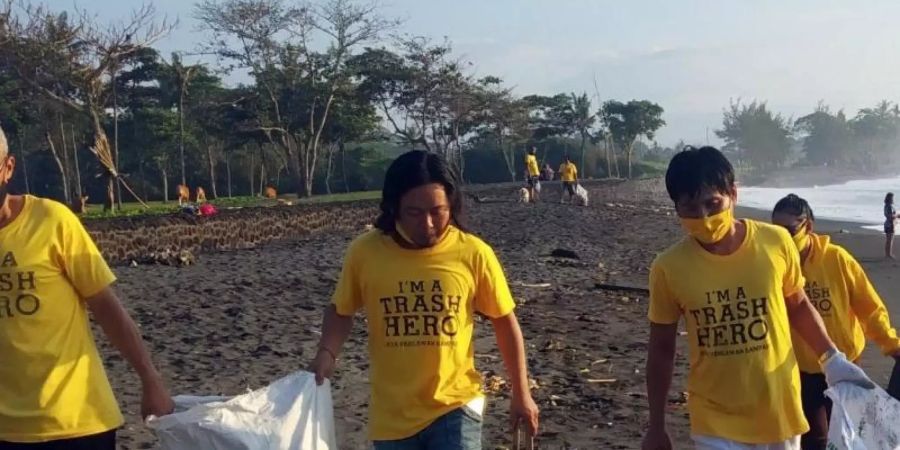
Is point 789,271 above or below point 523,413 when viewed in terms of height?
above

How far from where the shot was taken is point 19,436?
9.41 feet

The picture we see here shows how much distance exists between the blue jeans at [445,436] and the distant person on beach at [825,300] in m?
1.60

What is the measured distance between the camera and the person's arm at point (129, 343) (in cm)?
304

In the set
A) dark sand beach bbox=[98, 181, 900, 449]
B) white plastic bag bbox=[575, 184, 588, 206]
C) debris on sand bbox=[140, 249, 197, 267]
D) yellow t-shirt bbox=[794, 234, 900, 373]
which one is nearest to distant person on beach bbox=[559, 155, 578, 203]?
white plastic bag bbox=[575, 184, 588, 206]

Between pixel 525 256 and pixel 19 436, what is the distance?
558 inches

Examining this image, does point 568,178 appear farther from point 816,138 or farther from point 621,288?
point 816,138

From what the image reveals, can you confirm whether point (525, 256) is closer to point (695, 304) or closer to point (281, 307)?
point (281, 307)

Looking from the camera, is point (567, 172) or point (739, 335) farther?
point (567, 172)

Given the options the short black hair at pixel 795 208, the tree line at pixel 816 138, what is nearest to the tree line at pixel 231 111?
the short black hair at pixel 795 208

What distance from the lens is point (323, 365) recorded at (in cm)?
333

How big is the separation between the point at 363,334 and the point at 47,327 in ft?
21.3

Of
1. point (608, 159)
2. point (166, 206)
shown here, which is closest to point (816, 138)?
point (608, 159)

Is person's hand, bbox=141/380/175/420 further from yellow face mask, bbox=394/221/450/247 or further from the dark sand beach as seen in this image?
the dark sand beach

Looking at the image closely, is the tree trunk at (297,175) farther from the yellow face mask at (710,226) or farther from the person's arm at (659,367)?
the yellow face mask at (710,226)
